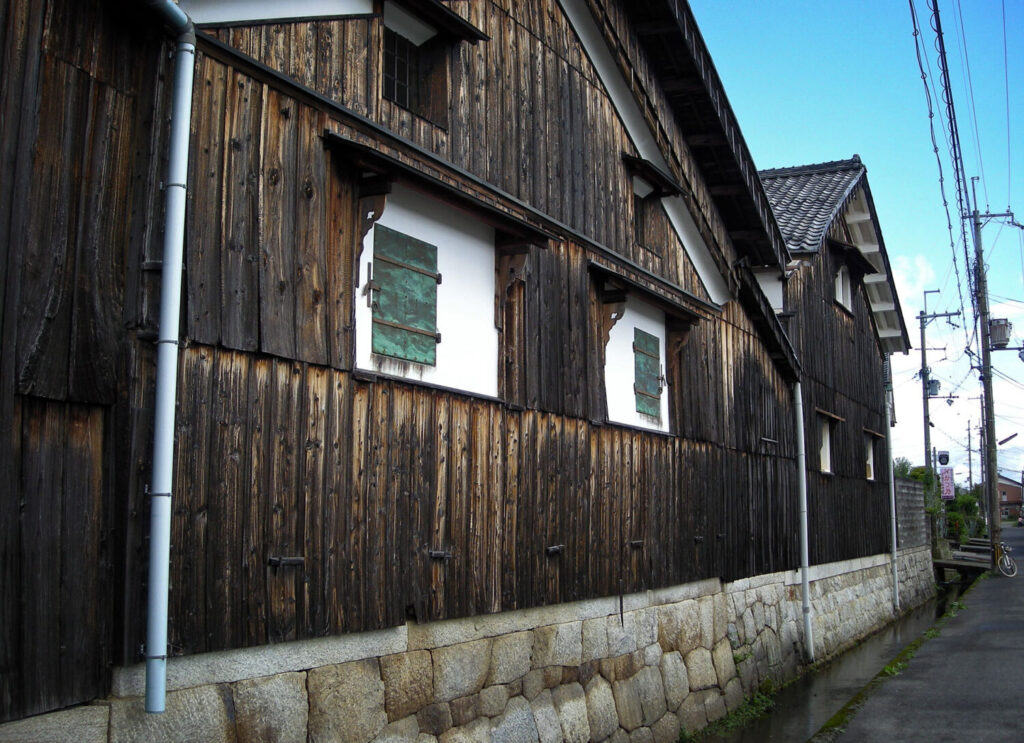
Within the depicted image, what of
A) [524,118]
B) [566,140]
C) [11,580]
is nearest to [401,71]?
[524,118]

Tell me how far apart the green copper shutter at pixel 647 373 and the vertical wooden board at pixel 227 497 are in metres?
5.48

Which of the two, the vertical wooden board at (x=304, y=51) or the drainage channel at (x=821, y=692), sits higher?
the vertical wooden board at (x=304, y=51)

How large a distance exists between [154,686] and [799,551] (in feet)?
39.7

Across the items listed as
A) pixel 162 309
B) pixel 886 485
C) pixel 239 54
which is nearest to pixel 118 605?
pixel 162 309

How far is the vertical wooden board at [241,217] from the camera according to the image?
536 cm

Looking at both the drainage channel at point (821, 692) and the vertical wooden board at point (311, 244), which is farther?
the drainage channel at point (821, 692)

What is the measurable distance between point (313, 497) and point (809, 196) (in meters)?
16.7

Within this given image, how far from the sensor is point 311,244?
6.00 metres

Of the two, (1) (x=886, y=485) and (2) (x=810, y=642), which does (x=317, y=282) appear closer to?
(2) (x=810, y=642)

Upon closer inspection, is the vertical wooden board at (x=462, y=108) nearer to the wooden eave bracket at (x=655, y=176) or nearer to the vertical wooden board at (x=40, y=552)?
the wooden eave bracket at (x=655, y=176)

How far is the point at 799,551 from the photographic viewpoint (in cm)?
1489

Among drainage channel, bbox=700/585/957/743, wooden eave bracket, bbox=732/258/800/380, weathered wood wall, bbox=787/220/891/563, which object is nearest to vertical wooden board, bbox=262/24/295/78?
wooden eave bracket, bbox=732/258/800/380

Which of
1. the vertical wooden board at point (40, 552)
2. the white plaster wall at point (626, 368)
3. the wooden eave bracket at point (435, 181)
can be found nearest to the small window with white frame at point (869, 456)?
the white plaster wall at point (626, 368)

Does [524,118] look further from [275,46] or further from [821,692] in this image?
[821,692]
